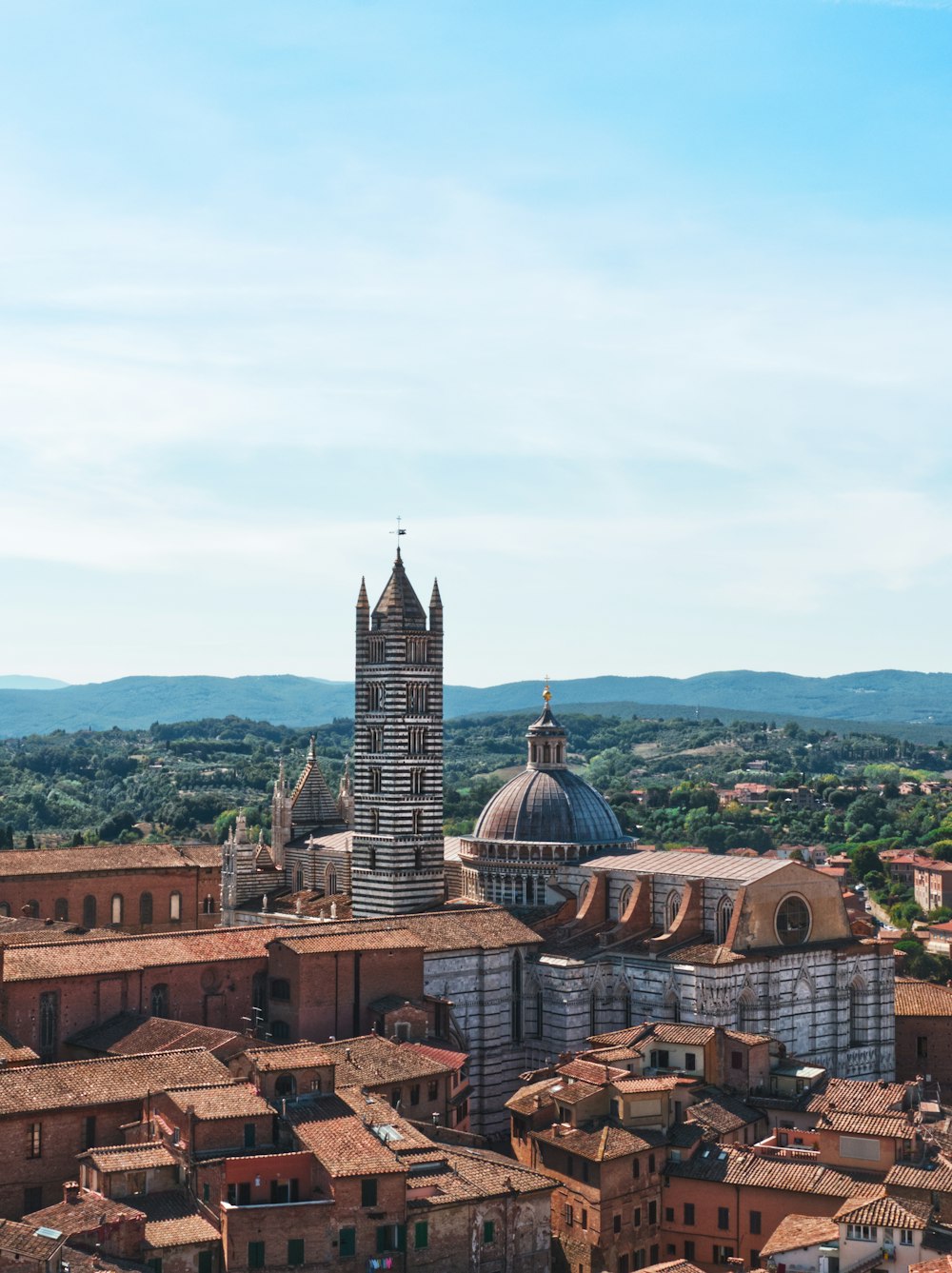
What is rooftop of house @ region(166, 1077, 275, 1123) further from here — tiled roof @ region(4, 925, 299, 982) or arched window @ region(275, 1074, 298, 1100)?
tiled roof @ region(4, 925, 299, 982)

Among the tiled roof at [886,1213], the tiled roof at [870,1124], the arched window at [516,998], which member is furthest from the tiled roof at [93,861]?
the tiled roof at [886,1213]

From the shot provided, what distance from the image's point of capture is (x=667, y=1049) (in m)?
47.9

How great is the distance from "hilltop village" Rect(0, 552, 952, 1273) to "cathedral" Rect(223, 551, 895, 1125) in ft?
0.35

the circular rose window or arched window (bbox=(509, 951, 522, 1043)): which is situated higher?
the circular rose window

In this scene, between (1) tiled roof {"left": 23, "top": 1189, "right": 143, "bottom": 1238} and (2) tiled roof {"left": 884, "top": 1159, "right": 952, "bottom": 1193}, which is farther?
(2) tiled roof {"left": 884, "top": 1159, "right": 952, "bottom": 1193}

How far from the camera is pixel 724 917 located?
54.4 metres

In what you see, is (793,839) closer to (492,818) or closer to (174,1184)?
(492,818)

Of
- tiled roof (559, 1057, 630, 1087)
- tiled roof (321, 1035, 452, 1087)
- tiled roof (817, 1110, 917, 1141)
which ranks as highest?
tiled roof (321, 1035, 452, 1087)

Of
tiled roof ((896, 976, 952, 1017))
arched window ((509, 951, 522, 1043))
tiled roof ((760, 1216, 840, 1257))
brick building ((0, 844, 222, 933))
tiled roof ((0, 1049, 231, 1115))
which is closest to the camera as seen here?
tiled roof ((760, 1216, 840, 1257))

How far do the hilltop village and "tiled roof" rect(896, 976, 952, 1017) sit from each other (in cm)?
15

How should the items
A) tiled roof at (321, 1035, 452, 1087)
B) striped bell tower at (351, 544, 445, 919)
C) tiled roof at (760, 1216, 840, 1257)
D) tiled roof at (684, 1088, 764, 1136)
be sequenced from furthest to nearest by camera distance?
striped bell tower at (351, 544, 445, 919) → tiled roof at (684, 1088, 764, 1136) → tiled roof at (321, 1035, 452, 1087) → tiled roof at (760, 1216, 840, 1257)

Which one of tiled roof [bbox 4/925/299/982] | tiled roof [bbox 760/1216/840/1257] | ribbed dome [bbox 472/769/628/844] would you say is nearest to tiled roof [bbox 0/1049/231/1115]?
tiled roof [bbox 4/925/299/982]

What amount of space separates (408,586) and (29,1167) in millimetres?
28126

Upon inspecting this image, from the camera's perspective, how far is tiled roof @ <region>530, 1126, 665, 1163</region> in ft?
137
